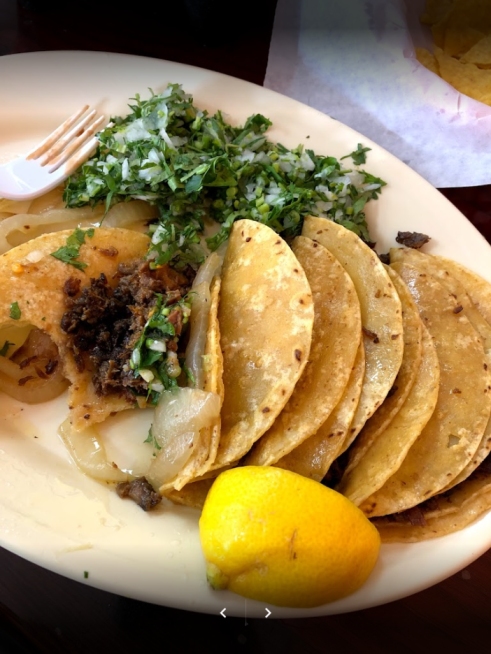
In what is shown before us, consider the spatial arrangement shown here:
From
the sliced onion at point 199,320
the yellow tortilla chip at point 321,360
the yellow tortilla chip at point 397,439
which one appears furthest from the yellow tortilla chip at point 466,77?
the sliced onion at point 199,320

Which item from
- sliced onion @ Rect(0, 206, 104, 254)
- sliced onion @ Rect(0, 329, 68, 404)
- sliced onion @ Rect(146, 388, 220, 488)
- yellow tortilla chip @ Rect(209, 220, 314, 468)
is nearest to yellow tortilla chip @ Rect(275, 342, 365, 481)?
yellow tortilla chip @ Rect(209, 220, 314, 468)

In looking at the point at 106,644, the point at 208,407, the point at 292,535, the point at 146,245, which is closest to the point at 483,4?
the point at 146,245

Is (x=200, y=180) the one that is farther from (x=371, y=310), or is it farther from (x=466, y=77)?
(x=466, y=77)

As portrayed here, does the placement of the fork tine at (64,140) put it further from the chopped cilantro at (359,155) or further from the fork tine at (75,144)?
the chopped cilantro at (359,155)

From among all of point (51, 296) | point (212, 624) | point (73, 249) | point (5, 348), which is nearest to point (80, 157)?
point (73, 249)

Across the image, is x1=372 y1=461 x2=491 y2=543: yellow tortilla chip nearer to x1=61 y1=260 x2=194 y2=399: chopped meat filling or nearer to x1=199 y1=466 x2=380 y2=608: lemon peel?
x1=199 y1=466 x2=380 y2=608: lemon peel

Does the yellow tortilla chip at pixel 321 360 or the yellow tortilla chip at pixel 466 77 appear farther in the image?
the yellow tortilla chip at pixel 466 77

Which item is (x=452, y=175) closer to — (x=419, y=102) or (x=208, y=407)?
(x=419, y=102)
